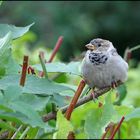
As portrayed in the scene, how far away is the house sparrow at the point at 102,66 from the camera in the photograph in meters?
2.16

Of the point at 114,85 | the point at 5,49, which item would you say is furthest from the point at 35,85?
the point at 114,85

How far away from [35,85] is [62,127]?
6.0 inches

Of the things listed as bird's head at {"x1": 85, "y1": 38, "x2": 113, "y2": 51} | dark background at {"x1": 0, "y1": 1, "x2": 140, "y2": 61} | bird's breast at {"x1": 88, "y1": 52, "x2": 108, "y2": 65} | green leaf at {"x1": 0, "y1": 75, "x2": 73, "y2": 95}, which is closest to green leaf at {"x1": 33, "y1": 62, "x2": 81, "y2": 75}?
green leaf at {"x1": 0, "y1": 75, "x2": 73, "y2": 95}

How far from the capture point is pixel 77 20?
11.8 metres

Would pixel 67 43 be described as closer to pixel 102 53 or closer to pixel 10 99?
pixel 102 53

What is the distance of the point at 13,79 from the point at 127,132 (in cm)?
82

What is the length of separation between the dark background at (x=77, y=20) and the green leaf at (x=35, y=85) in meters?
8.68

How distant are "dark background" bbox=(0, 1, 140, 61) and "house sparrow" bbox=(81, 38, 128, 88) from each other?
7.49m

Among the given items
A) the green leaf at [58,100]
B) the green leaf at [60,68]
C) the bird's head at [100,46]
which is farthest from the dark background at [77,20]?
the green leaf at [58,100]

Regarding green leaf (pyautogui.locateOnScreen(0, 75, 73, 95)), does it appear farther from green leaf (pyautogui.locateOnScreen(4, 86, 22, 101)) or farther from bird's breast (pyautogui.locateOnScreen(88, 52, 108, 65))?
bird's breast (pyautogui.locateOnScreen(88, 52, 108, 65))

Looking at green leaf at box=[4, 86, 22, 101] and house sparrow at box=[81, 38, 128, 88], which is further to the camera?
house sparrow at box=[81, 38, 128, 88]

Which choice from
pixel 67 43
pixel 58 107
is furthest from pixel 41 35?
pixel 58 107

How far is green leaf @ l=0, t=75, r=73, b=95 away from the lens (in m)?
1.45

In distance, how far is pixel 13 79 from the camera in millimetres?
1495
